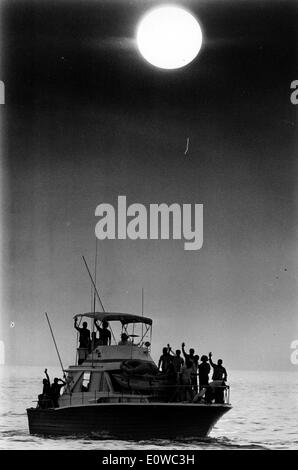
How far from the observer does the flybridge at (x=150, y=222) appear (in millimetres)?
18594

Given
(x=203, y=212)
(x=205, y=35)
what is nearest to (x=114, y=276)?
(x=203, y=212)

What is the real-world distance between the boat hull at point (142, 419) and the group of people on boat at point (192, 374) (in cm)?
46

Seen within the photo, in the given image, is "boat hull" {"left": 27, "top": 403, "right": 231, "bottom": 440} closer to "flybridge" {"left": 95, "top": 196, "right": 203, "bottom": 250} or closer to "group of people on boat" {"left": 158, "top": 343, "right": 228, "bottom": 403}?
"group of people on boat" {"left": 158, "top": 343, "right": 228, "bottom": 403}

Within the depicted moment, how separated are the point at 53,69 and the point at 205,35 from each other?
3218 millimetres

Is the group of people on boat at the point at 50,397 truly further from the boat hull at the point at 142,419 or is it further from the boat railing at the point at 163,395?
the boat hull at the point at 142,419

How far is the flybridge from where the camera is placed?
18594mm

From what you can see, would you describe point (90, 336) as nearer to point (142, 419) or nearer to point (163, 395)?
point (163, 395)

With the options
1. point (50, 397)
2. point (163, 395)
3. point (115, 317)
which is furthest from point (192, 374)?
point (50, 397)

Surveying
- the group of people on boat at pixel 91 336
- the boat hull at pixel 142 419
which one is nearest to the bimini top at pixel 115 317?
the group of people on boat at pixel 91 336

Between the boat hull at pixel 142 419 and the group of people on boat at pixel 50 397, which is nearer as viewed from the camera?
the boat hull at pixel 142 419

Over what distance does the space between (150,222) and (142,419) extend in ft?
14.3

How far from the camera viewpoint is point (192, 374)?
66.5ft

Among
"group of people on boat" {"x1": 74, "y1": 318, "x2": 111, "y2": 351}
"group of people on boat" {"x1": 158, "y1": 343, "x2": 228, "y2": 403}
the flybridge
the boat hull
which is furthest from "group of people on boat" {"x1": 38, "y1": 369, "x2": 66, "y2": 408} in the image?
the flybridge

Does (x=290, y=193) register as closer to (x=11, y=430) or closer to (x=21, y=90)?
(x=21, y=90)
